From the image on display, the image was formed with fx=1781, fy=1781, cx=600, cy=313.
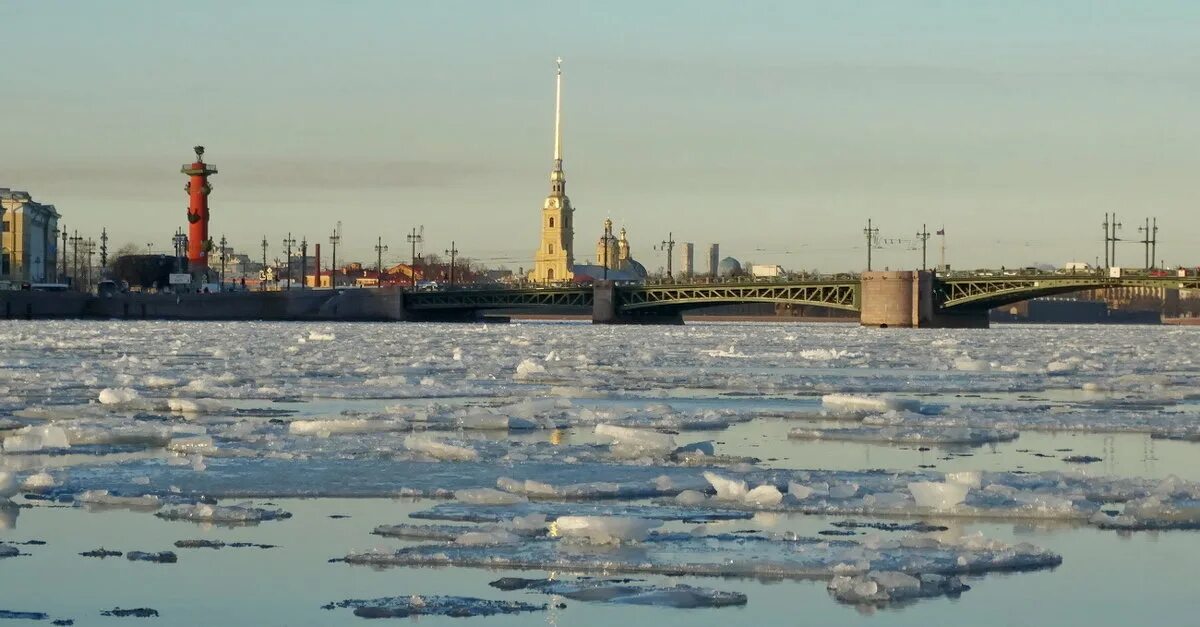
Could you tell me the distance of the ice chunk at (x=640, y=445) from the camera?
13789 millimetres

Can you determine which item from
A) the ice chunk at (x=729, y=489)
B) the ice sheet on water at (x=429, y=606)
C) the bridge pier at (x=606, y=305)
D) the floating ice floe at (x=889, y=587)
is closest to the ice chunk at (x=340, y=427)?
the ice chunk at (x=729, y=489)

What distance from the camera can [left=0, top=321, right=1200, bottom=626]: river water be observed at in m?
7.93

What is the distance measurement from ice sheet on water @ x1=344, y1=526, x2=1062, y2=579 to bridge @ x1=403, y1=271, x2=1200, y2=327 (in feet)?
255

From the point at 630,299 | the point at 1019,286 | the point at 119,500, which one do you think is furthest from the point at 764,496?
the point at 630,299

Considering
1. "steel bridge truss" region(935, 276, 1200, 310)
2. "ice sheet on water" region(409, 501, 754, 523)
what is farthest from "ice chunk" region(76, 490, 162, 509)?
"steel bridge truss" region(935, 276, 1200, 310)

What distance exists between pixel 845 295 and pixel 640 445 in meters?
85.6

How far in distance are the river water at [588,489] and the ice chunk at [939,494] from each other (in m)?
0.21

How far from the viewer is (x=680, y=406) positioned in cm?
2072

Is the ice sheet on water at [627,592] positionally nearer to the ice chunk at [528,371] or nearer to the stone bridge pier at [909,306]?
the ice chunk at [528,371]

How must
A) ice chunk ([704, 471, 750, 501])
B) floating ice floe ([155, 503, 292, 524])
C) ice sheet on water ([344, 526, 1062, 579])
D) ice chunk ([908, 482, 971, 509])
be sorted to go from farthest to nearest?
1. ice chunk ([704, 471, 750, 501])
2. ice chunk ([908, 482, 971, 509])
3. floating ice floe ([155, 503, 292, 524])
4. ice sheet on water ([344, 526, 1062, 579])

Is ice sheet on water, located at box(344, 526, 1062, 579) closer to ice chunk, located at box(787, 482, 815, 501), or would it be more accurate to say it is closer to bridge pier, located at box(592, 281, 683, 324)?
ice chunk, located at box(787, 482, 815, 501)

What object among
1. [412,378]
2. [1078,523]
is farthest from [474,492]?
[412,378]

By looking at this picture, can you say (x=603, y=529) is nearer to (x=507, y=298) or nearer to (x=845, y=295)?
(x=845, y=295)

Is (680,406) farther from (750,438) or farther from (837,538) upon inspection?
(837,538)
